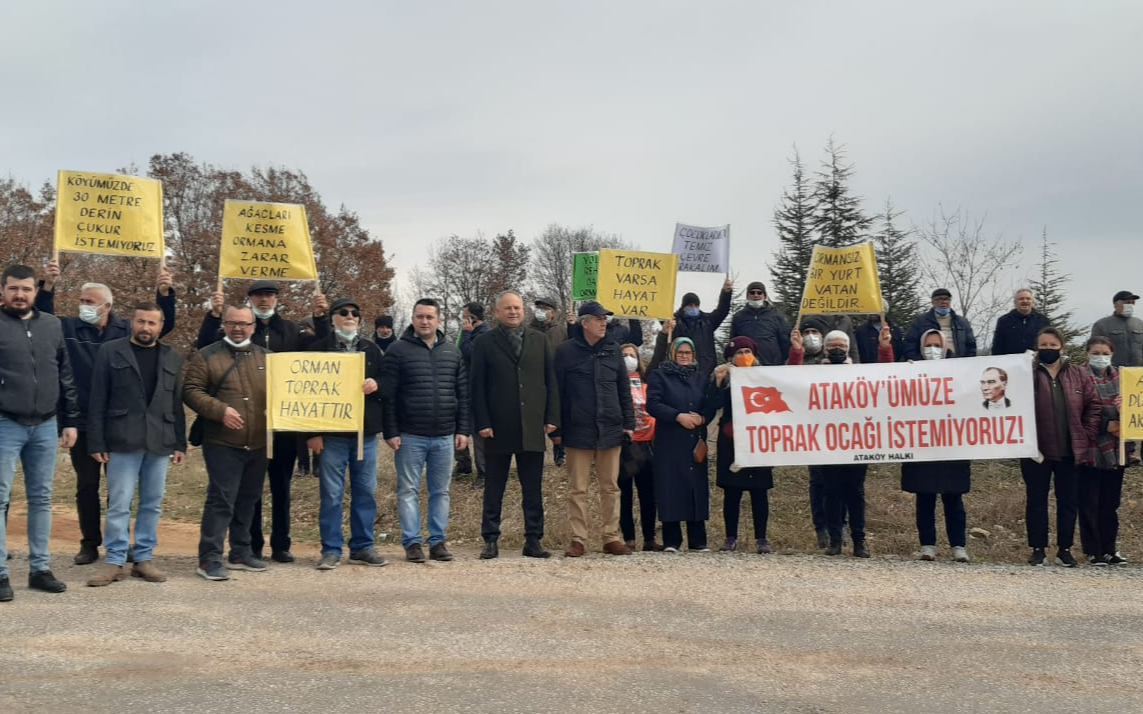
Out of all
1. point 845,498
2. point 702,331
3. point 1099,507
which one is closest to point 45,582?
point 845,498

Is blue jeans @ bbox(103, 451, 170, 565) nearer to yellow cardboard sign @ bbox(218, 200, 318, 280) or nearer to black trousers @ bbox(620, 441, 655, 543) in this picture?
yellow cardboard sign @ bbox(218, 200, 318, 280)

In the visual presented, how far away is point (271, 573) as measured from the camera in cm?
856

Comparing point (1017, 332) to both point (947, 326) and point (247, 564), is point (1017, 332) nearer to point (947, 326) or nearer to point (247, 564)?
point (947, 326)

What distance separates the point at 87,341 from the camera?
8.80 metres

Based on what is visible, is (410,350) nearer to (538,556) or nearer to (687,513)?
(538,556)

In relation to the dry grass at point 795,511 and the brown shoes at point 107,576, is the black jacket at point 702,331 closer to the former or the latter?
the dry grass at point 795,511

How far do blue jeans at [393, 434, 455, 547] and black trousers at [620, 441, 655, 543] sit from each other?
189 centimetres

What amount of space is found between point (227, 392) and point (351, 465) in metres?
1.36

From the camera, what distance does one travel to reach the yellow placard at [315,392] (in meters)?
8.62

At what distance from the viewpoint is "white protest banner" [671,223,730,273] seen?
1212 centimetres

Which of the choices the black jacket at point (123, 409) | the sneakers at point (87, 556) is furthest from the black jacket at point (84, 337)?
the sneakers at point (87, 556)

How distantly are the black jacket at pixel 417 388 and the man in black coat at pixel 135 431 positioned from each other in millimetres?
1828

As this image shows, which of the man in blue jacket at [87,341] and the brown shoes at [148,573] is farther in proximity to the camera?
the man in blue jacket at [87,341]

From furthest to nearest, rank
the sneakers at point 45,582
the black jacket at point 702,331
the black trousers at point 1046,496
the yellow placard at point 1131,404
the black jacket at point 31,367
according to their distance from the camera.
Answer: the black jacket at point 702,331
the black trousers at point 1046,496
the yellow placard at point 1131,404
the sneakers at point 45,582
the black jacket at point 31,367
